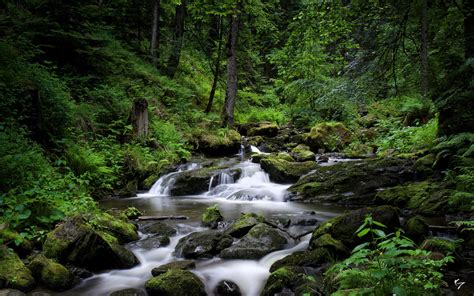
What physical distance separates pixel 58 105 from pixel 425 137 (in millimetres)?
10905

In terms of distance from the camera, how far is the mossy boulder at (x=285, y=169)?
1184cm

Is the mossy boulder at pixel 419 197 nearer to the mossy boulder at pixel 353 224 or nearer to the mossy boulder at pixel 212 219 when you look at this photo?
the mossy boulder at pixel 353 224

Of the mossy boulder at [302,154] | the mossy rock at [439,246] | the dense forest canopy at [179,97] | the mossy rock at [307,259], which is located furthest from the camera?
the mossy boulder at [302,154]

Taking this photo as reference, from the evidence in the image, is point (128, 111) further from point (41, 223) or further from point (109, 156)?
point (41, 223)

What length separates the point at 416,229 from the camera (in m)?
5.90

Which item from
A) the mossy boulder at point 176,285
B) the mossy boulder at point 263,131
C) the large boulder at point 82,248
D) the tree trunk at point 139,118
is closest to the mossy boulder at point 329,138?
the mossy boulder at point 263,131

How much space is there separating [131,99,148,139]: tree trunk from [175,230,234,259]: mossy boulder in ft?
25.6

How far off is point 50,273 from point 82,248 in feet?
1.99

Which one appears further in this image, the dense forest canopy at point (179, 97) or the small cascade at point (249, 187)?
the small cascade at point (249, 187)

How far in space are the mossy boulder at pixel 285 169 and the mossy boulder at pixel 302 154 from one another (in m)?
1.72

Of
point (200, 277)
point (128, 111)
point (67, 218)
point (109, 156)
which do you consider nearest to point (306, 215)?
point (200, 277)

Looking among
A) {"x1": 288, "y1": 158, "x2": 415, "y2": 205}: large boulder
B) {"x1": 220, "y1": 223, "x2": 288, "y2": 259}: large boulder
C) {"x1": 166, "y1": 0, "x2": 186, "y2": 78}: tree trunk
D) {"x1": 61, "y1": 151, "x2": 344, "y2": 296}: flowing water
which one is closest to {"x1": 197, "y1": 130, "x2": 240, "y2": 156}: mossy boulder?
{"x1": 61, "y1": 151, "x2": 344, "y2": 296}: flowing water

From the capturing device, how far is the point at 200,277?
17.9 feet

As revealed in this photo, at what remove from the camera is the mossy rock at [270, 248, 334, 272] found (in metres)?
5.38
